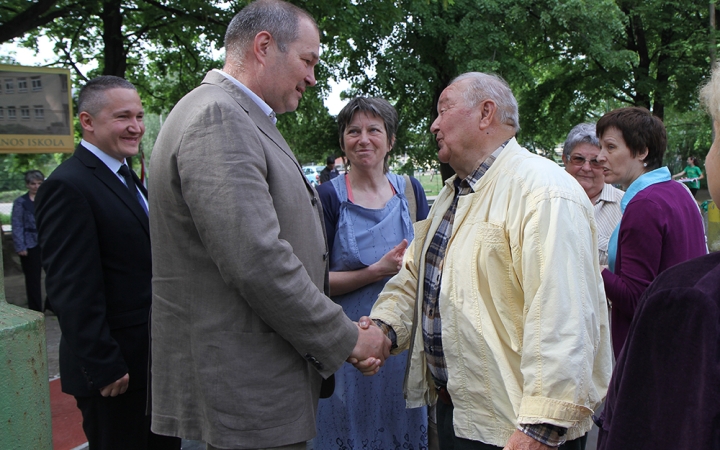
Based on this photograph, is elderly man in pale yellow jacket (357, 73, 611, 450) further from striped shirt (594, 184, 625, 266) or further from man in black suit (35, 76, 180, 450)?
striped shirt (594, 184, 625, 266)

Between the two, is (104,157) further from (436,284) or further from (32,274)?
(32,274)

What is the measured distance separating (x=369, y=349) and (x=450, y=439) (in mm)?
488

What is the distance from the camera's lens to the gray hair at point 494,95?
2.15 metres

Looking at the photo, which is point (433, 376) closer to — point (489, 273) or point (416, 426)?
point (489, 273)

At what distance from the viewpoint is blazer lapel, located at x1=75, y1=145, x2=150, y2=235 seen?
2.56 m

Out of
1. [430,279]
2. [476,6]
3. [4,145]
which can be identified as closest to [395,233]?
[430,279]

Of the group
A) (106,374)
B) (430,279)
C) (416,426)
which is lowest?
(416,426)

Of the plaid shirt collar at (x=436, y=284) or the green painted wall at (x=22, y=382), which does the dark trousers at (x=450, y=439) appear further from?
the green painted wall at (x=22, y=382)

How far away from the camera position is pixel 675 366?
985mm

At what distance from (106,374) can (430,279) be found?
1.35 meters

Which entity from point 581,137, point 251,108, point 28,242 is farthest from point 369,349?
point 28,242

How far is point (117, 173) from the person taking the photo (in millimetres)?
2730

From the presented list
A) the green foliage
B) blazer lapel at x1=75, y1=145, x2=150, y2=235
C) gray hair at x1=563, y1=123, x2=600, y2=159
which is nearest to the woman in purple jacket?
gray hair at x1=563, y1=123, x2=600, y2=159

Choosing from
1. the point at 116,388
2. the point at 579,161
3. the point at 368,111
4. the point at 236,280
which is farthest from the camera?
the point at 579,161
